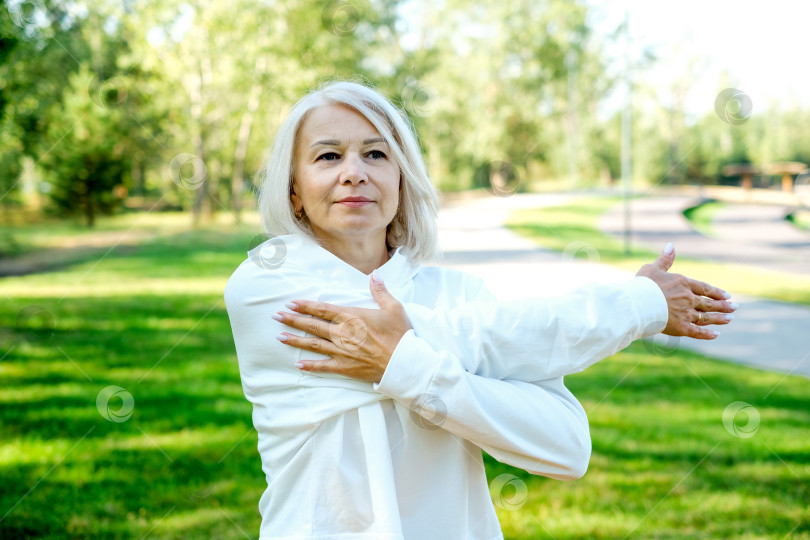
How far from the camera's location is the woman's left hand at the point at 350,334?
156cm

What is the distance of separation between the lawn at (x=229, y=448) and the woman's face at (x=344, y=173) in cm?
246

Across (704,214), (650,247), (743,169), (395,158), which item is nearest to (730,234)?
(650,247)

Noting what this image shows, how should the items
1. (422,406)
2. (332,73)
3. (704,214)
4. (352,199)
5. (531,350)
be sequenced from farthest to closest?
(704,214), (332,73), (352,199), (531,350), (422,406)

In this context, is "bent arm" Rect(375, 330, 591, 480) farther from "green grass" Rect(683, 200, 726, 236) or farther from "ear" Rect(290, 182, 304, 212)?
"green grass" Rect(683, 200, 726, 236)

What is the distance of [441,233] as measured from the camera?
63.7 ft

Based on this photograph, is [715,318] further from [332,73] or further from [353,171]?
[332,73]

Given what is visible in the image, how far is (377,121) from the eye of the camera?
1750 mm

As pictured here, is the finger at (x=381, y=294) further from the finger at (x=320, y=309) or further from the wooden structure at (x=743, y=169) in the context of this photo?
the wooden structure at (x=743, y=169)

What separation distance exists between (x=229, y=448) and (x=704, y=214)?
930 inches

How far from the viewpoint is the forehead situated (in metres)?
1.76

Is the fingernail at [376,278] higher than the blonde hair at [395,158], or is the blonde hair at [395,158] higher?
the blonde hair at [395,158]

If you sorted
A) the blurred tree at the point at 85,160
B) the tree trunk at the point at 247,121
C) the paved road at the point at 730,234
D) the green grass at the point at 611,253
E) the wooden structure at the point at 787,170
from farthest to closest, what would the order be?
the wooden structure at the point at 787,170 < the blurred tree at the point at 85,160 < the tree trunk at the point at 247,121 < the paved road at the point at 730,234 < the green grass at the point at 611,253

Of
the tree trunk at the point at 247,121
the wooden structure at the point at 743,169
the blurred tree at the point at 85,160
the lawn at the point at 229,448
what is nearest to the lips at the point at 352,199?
the lawn at the point at 229,448

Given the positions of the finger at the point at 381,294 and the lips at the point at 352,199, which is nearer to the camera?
the finger at the point at 381,294
